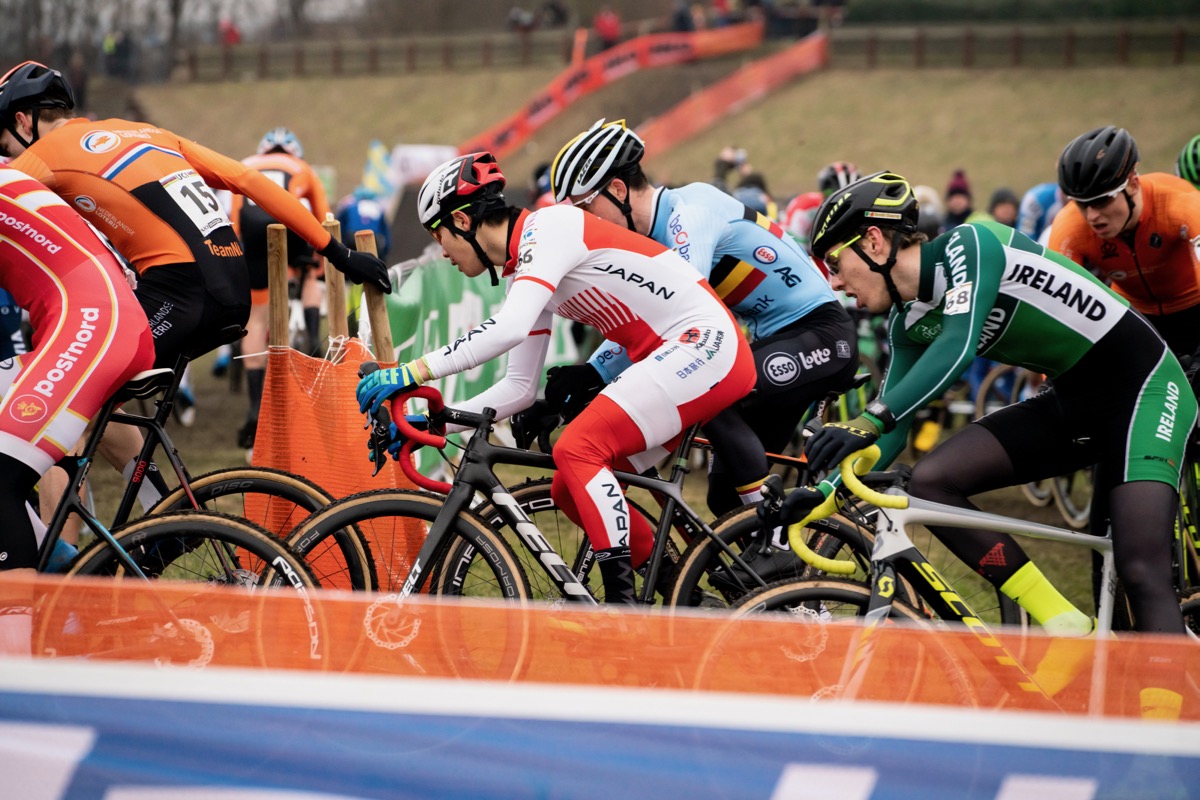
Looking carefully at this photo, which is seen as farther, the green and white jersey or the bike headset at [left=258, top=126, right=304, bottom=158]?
the bike headset at [left=258, top=126, right=304, bottom=158]

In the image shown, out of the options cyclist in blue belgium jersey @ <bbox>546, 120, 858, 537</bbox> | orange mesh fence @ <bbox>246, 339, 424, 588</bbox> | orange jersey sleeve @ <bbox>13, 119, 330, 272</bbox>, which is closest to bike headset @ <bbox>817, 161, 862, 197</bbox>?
cyclist in blue belgium jersey @ <bbox>546, 120, 858, 537</bbox>

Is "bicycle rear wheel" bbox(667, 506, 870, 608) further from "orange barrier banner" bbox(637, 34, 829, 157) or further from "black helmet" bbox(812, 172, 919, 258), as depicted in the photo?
"orange barrier banner" bbox(637, 34, 829, 157)

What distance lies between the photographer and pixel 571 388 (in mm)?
5223

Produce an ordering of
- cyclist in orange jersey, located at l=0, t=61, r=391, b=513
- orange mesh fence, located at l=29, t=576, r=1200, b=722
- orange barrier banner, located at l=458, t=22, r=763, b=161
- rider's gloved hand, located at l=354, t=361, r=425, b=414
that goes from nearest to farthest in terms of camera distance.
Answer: orange mesh fence, located at l=29, t=576, r=1200, b=722, rider's gloved hand, located at l=354, t=361, r=425, b=414, cyclist in orange jersey, located at l=0, t=61, r=391, b=513, orange barrier banner, located at l=458, t=22, r=763, b=161

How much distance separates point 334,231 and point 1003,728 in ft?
13.8

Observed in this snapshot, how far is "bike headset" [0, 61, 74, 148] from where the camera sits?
5297 mm

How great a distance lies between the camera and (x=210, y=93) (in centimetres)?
4825

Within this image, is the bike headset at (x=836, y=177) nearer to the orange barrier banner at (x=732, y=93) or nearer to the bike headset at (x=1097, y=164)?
the bike headset at (x=1097, y=164)

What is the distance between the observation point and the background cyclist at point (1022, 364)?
13.4 ft

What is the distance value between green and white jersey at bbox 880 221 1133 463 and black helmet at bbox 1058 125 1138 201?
1.03m

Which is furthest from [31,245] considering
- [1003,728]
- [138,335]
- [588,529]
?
[1003,728]

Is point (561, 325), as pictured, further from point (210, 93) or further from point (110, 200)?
point (210, 93)

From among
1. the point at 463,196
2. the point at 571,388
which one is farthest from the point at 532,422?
the point at 463,196

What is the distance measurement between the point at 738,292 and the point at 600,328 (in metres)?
1.01
